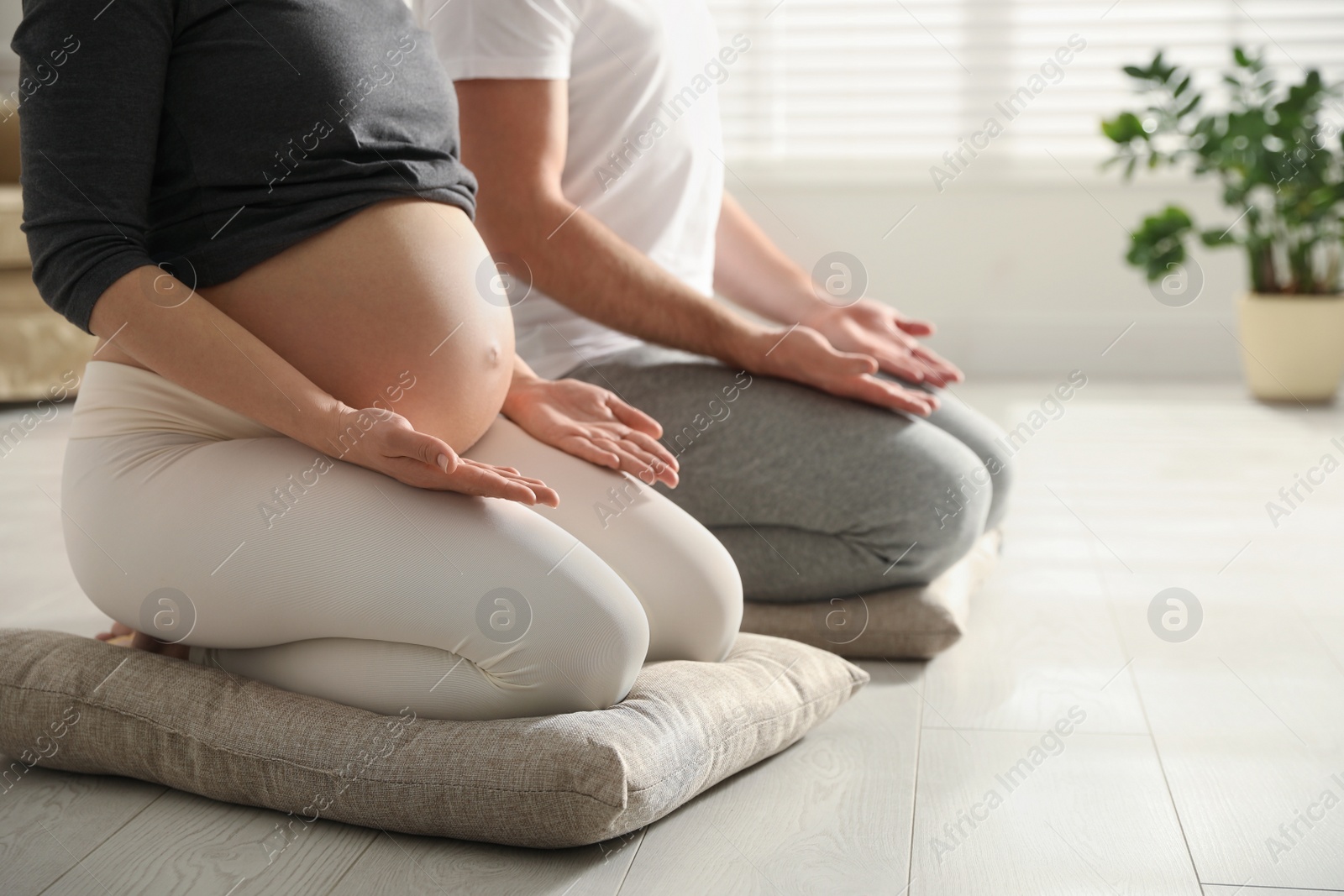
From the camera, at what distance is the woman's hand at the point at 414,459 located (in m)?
0.94

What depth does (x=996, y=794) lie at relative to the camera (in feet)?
3.35

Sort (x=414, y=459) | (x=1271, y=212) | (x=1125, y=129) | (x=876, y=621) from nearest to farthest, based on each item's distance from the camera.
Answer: (x=414, y=459) < (x=876, y=621) < (x=1125, y=129) < (x=1271, y=212)

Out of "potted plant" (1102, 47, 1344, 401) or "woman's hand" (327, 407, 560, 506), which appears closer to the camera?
"woman's hand" (327, 407, 560, 506)

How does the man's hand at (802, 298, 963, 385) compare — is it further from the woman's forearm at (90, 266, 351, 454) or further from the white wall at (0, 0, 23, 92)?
the white wall at (0, 0, 23, 92)

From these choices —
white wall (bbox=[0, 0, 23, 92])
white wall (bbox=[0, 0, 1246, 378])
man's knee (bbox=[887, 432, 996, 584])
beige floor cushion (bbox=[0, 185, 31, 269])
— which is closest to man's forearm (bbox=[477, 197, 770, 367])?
man's knee (bbox=[887, 432, 996, 584])

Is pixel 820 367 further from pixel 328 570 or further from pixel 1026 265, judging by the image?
pixel 1026 265

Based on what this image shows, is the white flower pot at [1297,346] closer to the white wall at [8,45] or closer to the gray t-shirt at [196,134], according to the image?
the gray t-shirt at [196,134]

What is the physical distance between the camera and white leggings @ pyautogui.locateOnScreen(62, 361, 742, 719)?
0.97 meters

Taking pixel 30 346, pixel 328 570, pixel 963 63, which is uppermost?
pixel 328 570

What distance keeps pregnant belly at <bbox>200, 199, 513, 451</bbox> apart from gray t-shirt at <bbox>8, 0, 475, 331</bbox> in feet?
0.06

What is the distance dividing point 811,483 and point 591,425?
0.28 m

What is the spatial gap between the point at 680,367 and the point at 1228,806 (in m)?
0.72

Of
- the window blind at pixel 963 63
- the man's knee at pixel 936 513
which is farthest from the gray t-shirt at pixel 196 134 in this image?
the window blind at pixel 963 63

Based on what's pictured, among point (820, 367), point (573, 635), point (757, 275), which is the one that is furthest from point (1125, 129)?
point (573, 635)
